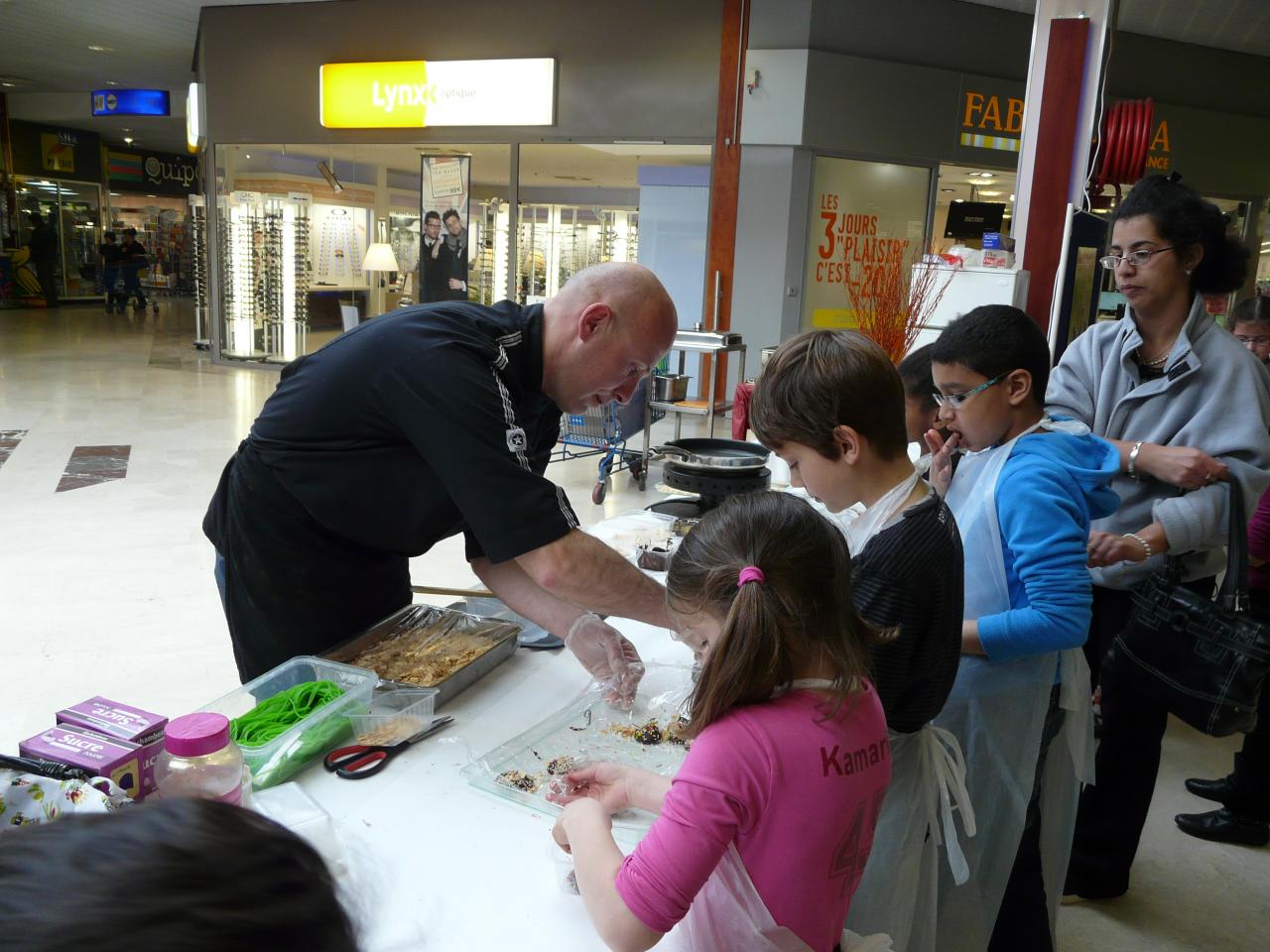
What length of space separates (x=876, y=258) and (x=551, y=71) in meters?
3.94

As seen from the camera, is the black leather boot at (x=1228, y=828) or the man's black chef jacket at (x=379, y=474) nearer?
the man's black chef jacket at (x=379, y=474)

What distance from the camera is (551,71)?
994 centimetres

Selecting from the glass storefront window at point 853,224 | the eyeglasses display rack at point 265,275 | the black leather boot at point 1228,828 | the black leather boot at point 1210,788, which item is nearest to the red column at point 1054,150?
the black leather boot at point 1210,788

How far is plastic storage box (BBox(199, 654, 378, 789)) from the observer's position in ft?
4.61

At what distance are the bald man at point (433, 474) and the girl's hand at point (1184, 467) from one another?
4.10 ft

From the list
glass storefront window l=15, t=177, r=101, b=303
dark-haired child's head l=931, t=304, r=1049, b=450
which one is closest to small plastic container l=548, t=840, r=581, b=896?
dark-haired child's head l=931, t=304, r=1049, b=450

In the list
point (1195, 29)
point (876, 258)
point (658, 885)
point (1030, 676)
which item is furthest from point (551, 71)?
point (658, 885)

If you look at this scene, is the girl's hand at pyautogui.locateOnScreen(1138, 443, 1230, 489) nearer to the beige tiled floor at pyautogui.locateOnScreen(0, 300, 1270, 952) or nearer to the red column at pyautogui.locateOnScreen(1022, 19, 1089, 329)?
the beige tiled floor at pyautogui.locateOnScreen(0, 300, 1270, 952)

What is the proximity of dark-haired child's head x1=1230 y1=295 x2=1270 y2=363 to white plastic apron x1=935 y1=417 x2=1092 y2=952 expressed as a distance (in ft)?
8.73

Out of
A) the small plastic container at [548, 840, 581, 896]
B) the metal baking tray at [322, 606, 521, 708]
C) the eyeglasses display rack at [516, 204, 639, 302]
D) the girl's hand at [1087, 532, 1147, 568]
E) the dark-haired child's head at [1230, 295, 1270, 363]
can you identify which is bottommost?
the small plastic container at [548, 840, 581, 896]

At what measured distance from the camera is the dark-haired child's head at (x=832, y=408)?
141 cm

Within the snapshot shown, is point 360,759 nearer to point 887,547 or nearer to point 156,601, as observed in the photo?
point 887,547

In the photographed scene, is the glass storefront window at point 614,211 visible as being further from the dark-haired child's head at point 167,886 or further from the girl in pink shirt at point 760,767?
the dark-haired child's head at point 167,886

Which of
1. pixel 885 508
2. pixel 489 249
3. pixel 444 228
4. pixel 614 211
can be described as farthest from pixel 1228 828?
pixel 444 228
